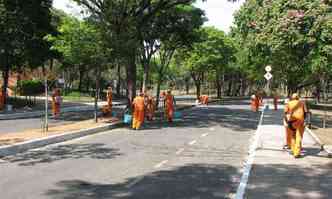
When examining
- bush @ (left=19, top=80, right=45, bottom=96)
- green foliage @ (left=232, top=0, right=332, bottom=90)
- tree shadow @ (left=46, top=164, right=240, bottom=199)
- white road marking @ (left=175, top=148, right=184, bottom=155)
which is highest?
green foliage @ (left=232, top=0, right=332, bottom=90)

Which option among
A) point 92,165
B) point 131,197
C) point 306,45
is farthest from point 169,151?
point 306,45

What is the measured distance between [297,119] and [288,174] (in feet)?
8.83

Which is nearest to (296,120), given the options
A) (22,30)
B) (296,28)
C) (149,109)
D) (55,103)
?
(296,28)

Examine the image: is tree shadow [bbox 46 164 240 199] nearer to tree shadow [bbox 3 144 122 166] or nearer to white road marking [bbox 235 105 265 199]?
white road marking [bbox 235 105 265 199]

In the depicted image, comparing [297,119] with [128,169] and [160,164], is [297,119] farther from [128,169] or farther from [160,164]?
[128,169]

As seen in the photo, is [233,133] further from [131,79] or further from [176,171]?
[176,171]

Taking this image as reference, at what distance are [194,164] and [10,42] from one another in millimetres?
24378

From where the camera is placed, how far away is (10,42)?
33594mm

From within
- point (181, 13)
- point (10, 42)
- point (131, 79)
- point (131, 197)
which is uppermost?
point (181, 13)

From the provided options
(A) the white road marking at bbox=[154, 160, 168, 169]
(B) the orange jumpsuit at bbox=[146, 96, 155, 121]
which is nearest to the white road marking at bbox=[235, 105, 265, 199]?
(A) the white road marking at bbox=[154, 160, 168, 169]

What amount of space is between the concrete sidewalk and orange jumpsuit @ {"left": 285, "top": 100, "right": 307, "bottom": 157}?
0.98 ft

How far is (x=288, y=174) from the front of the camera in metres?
11.1

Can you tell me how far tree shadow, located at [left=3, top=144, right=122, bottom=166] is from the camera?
40.7ft

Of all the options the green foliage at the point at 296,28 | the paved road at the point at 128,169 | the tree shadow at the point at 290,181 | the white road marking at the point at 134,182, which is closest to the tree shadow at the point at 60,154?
the paved road at the point at 128,169
